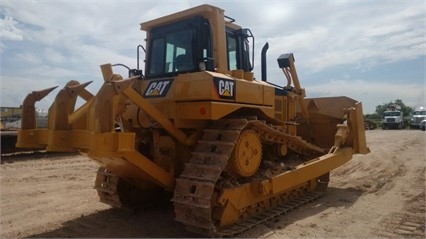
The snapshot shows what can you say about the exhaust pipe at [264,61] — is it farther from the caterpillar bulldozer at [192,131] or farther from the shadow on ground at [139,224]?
the shadow on ground at [139,224]

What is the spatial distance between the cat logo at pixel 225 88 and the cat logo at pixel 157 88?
88 centimetres

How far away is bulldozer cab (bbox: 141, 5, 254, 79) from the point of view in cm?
584

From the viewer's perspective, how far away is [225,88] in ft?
17.6

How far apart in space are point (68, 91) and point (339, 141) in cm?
556

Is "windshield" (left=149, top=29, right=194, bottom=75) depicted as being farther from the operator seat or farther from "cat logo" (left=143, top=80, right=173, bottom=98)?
"cat logo" (left=143, top=80, right=173, bottom=98)

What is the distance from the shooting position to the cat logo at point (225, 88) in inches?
205

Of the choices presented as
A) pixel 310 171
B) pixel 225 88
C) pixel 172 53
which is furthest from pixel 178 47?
pixel 310 171

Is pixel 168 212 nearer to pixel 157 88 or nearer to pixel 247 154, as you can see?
pixel 247 154

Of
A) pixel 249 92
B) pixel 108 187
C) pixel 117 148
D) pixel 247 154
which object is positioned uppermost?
pixel 249 92

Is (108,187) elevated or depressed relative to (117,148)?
depressed

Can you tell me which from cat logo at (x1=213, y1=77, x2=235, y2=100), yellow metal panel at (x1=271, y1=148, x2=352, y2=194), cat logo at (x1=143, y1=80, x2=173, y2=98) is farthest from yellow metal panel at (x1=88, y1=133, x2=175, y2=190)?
yellow metal panel at (x1=271, y1=148, x2=352, y2=194)

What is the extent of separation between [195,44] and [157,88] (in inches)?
35.7

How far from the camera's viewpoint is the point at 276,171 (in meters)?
6.23

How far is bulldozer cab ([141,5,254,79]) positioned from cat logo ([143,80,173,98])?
31 centimetres
